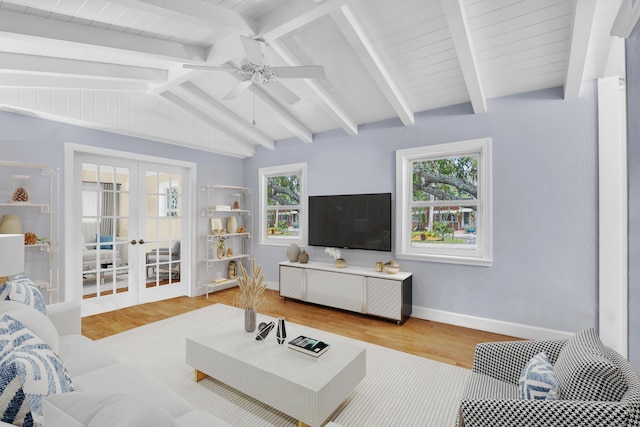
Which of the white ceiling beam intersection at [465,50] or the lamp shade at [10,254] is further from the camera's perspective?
the white ceiling beam intersection at [465,50]

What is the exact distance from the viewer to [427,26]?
2.61m

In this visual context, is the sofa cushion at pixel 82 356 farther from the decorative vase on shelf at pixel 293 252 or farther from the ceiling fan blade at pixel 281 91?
the decorative vase on shelf at pixel 293 252

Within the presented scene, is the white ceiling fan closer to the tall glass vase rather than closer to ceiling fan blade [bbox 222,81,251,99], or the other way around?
ceiling fan blade [bbox 222,81,251,99]

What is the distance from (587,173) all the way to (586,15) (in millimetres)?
1466

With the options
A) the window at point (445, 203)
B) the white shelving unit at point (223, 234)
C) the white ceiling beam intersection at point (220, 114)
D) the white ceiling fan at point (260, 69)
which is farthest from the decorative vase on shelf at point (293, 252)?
the white ceiling fan at point (260, 69)

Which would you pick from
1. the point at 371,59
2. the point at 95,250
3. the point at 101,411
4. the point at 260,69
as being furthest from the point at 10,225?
the point at 371,59

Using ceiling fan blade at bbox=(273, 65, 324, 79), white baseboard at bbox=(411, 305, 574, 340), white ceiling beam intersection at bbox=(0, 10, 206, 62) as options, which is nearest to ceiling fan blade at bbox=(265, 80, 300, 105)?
ceiling fan blade at bbox=(273, 65, 324, 79)

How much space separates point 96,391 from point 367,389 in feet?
6.27

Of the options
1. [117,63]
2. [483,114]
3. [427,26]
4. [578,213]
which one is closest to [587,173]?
[578,213]

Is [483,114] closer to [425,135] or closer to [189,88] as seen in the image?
[425,135]

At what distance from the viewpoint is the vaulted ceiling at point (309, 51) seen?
2336 mm

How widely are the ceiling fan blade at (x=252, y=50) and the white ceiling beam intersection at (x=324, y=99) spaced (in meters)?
0.64

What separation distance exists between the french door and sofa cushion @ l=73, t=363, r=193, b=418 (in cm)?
276

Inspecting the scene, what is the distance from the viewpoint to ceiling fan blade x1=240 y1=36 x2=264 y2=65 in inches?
85.7
